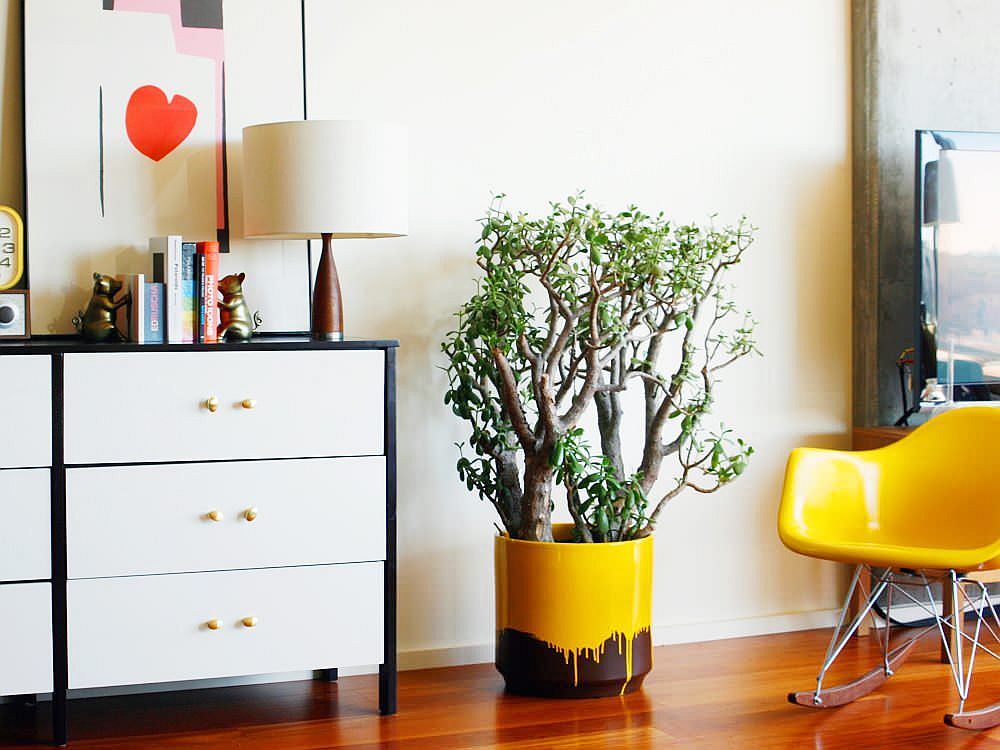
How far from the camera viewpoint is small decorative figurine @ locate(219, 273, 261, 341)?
290 centimetres

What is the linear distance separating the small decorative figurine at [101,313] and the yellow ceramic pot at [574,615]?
42.9 inches

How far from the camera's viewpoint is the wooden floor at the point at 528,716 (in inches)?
A: 105

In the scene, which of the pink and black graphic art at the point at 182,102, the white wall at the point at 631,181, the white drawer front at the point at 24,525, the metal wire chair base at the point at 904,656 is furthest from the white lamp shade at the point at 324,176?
the metal wire chair base at the point at 904,656

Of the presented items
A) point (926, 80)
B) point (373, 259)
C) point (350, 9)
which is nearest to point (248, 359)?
point (373, 259)

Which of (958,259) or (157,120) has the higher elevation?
(157,120)

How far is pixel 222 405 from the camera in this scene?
267cm

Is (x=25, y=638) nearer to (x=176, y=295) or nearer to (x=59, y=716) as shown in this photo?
(x=59, y=716)

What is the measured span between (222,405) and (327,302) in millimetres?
380

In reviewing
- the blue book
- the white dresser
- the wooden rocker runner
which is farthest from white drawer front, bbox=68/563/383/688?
the wooden rocker runner

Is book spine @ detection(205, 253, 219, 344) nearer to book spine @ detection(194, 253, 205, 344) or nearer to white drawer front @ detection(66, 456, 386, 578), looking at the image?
book spine @ detection(194, 253, 205, 344)

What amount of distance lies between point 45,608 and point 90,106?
1.22 meters

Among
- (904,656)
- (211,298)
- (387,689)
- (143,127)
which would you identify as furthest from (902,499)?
(143,127)

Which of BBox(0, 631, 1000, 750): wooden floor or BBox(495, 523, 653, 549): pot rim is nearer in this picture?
BBox(0, 631, 1000, 750): wooden floor

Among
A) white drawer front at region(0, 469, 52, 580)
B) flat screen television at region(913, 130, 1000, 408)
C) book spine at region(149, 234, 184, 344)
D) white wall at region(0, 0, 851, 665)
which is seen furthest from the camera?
flat screen television at region(913, 130, 1000, 408)
